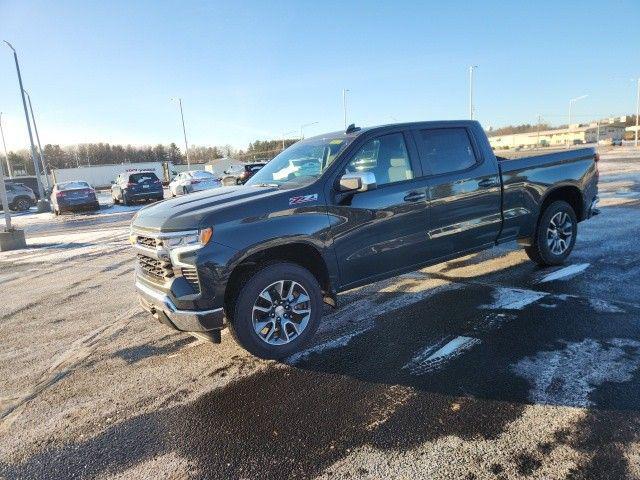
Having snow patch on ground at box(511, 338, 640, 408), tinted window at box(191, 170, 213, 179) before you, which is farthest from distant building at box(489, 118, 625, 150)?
snow patch on ground at box(511, 338, 640, 408)

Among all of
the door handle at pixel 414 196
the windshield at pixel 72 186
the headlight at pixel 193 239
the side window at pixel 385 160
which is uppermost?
the side window at pixel 385 160

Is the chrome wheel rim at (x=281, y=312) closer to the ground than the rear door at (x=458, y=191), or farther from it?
closer to the ground

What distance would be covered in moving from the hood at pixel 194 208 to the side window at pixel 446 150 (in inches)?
70.6

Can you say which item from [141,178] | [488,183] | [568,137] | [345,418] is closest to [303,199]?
[345,418]

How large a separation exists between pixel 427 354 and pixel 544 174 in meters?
3.35

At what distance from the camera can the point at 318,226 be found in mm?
4086

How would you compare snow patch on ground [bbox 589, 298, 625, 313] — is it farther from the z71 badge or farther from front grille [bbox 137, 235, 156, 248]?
front grille [bbox 137, 235, 156, 248]

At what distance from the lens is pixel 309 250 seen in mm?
4207

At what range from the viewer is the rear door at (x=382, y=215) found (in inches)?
168

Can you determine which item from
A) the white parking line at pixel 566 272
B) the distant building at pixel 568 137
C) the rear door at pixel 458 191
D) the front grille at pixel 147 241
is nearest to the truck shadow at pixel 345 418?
the rear door at pixel 458 191

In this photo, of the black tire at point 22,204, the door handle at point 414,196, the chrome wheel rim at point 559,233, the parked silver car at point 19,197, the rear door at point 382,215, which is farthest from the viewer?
the black tire at point 22,204

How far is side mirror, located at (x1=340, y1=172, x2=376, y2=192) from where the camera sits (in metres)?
4.04

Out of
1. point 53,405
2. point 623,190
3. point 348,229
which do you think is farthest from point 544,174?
point 623,190

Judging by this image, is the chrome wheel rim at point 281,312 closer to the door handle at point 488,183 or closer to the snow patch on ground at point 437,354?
the snow patch on ground at point 437,354
